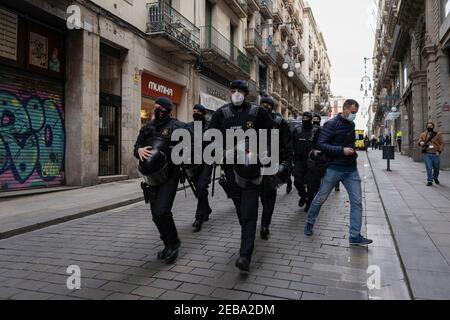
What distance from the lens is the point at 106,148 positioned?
12320 mm

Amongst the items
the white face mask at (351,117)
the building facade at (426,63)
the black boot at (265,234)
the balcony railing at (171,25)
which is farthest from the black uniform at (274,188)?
the building facade at (426,63)

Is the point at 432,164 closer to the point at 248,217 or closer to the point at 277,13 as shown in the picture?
the point at 248,217

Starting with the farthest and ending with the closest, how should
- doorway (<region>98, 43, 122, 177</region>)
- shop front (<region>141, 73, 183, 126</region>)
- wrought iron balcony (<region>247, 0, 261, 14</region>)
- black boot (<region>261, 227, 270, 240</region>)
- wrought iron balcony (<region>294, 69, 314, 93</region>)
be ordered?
wrought iron balcony (<region>294, 69, 314, 93</region>)
wrought iron balcony (<region>247, 0, 261, 14</region>)
shop front (<region>141, 73, 183, 126</region>)
doorway (<region>98, 43, 122, 177</region>)
black boot (<region>261, 227, 270, 240</region>)

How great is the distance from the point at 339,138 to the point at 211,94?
1559 cm

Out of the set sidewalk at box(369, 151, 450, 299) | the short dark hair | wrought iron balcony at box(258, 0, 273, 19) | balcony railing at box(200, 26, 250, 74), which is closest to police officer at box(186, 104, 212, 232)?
the short dark hair

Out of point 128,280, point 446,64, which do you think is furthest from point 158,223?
point 446,64

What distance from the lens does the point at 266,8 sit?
2767 cm

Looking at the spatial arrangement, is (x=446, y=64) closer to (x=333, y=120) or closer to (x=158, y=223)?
(x=333, y=120)

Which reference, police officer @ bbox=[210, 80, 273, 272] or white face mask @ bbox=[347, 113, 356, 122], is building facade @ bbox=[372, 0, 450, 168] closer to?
white face mask @ bbox=[347, 113, 356, 122]

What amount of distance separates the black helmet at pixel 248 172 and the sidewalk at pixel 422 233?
165 centimetres

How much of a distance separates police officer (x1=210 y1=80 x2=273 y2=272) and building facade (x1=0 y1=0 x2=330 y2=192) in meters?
7.23

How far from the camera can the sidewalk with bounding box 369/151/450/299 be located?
335 cm

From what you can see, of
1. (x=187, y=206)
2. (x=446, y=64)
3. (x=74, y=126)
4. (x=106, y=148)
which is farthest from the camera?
(x=446, y=64)
